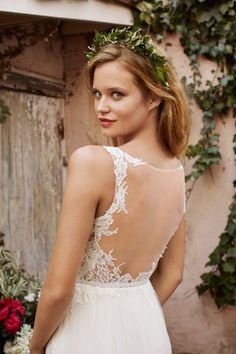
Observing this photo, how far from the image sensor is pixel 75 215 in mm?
1774

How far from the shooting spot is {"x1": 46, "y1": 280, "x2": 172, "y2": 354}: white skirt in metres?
1.91

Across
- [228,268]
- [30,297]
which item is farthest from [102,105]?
[228,268]

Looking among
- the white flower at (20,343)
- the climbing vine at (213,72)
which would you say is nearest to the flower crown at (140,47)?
the white flower at (20,343)

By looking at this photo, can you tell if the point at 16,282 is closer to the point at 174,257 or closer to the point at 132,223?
the point at 174,257

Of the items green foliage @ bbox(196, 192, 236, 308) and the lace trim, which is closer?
the lace trim

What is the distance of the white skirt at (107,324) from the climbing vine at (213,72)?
2.36 meters

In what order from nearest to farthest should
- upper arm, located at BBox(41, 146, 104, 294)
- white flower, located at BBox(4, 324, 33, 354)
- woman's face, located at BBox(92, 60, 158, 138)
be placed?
upper arm, located at BBox(41, 146, 104, 294)
woman's face, located at BBox(92, 60, 158, 138)
white flower, located at BBox(4, 324, 33, 354)

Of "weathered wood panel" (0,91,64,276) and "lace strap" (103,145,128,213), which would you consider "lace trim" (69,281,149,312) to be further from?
"weathered wood panel" (0,91,64,276)

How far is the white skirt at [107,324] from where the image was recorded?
1.91 meters

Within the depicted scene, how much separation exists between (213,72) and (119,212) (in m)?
2.91

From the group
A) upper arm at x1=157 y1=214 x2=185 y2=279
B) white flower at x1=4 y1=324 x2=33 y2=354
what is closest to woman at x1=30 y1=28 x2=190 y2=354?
upper arm at x1=157 y1=214 x2=185 y2=279

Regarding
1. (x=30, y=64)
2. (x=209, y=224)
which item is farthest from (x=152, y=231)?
(x=30, y=64)

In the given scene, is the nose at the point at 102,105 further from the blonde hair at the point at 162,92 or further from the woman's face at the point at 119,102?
the blonde hair at the point at 162,92

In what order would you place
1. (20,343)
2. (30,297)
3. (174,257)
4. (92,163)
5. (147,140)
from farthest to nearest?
1. (30,297)
2. (20,343)
3. (174,257)
4. (147,140)
5. (92,163)
